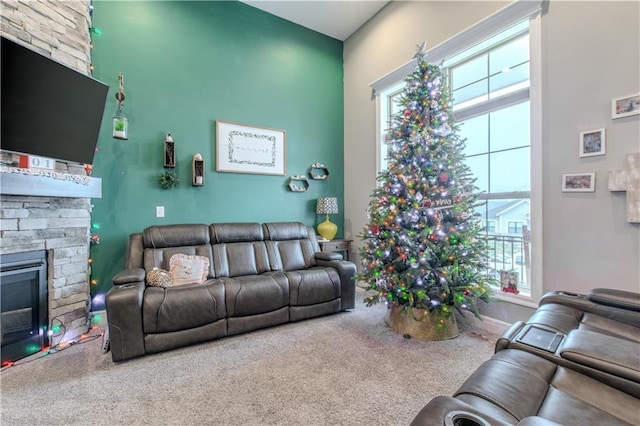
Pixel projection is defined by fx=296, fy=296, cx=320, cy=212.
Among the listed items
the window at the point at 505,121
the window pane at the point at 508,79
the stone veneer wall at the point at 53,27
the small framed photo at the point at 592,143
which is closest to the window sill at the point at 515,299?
the window at the point at 505,121

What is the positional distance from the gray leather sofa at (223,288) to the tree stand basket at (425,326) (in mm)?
729

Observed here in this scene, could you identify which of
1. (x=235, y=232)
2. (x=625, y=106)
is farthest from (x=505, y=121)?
(x=235, y=232)

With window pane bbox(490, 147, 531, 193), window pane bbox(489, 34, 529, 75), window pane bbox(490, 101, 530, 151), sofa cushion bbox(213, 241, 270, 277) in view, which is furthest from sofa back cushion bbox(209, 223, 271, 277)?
window pane bbox(489, 34, 529, 75)

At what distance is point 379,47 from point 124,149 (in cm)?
346

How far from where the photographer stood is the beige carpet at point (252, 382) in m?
1.65

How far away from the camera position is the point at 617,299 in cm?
162

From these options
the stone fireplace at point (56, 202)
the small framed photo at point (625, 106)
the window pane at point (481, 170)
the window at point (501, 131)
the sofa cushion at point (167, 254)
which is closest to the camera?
the small framed photo at point (625, 106)

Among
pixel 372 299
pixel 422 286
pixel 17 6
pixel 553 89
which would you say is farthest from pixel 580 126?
pixel 17 6

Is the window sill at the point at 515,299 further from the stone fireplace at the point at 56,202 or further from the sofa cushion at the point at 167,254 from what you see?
the stone fireplace at the point at 56,202

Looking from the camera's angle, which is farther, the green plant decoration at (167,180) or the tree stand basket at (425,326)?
the green plant decoration at (167,180)

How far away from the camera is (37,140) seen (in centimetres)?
229

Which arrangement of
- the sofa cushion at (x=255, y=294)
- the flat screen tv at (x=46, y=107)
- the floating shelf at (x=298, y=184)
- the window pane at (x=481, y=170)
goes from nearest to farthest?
1. the flat screen tv at (x=46, y=107)
2. the sofa cushion at (x=255, y=294)
3. the window pane at (x=481, y=170)
4. the floating shelf at (x=298, y=184)

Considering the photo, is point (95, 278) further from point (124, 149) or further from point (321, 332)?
point (321, 332)

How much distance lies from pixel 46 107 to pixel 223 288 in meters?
1.98
